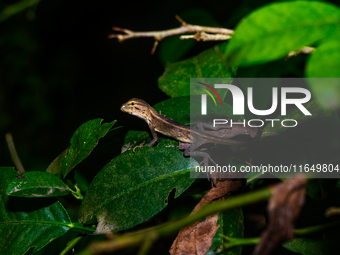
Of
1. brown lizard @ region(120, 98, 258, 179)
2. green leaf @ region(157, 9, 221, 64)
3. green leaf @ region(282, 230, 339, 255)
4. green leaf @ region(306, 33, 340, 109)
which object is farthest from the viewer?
green leaf @ region(157, 9, 221, 64)

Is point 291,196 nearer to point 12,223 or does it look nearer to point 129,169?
point 129,169

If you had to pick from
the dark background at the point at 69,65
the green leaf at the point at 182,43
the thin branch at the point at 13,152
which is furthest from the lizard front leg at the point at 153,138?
the dark background at the point at 69,65

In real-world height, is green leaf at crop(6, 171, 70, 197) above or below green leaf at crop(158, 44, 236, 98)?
below

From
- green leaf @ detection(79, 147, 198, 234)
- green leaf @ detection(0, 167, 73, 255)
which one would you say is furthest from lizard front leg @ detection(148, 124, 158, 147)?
green leaf @ detection(0, 167, 73, 255)

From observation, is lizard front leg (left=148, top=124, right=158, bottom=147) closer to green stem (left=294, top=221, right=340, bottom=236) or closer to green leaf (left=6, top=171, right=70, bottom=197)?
green leaf (left=6, top=171, right=70, bottom=197)

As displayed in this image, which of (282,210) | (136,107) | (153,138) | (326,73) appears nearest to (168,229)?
(282,210)
